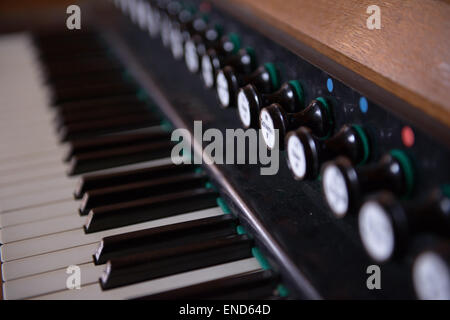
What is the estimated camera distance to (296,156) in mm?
880

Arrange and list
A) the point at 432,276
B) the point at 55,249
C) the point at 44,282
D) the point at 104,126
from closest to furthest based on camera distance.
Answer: the point at 432,276
the point at 44,282
the point at 55,249
the point at 104,126

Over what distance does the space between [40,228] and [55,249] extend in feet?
0.37

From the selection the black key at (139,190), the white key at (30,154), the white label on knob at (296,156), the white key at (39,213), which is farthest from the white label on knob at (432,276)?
the white key at (30,154)

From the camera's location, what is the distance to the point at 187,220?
1201 mm

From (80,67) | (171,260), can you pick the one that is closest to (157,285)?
(171,260)

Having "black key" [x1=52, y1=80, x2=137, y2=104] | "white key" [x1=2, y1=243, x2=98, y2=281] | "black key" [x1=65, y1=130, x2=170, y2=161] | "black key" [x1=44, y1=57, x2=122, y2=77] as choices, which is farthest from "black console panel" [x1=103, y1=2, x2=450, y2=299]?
"black key" [x1=44, y1=57, x2=122, y2=77]

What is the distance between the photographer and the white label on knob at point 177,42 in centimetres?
168

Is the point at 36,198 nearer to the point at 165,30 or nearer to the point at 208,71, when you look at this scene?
the point at 208,71

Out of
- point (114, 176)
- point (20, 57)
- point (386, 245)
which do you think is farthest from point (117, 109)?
point (386, 245)

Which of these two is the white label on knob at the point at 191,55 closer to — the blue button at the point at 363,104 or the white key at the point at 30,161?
the white key at the point at 30,161

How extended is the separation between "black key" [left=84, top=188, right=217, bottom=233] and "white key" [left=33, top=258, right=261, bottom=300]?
0.21m

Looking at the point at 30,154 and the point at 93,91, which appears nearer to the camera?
the point at 30,154

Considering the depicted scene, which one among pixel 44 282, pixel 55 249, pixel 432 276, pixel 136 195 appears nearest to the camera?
pixel 432 276

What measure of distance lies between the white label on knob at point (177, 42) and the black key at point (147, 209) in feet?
2.02
